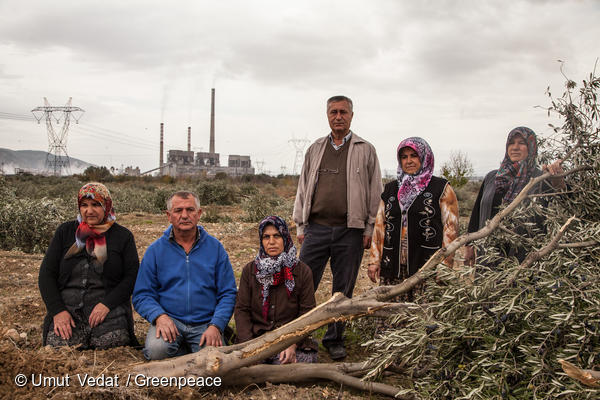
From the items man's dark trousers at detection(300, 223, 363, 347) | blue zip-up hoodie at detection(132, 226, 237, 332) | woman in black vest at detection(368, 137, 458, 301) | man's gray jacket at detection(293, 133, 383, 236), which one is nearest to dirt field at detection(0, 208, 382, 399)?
man's dark trousers at detection(300, 223, 363, 347)

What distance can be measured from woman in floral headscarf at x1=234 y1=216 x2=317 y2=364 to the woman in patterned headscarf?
1260 millimetres

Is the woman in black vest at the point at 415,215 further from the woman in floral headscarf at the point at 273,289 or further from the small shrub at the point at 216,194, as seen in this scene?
the small shrub at the point at 216,194

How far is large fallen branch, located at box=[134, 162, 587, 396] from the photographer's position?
262 cm

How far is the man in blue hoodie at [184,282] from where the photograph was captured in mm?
3246

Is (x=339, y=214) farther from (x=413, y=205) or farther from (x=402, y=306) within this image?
(x=402, y=306)

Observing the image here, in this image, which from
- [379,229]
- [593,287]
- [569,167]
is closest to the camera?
[593,287]

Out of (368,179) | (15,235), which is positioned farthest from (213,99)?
(368,179)

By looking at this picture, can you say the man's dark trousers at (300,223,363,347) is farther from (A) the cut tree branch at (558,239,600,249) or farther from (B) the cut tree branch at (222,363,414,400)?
(A) the cut tree branch at (558,239,600,249)

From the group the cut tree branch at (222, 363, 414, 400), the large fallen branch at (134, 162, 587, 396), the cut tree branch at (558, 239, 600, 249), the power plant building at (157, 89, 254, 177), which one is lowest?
the cut tree branch at (222, 363, 414, 400)

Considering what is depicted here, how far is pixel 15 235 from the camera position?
7.74m

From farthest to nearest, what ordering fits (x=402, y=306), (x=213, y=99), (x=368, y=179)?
1. (x=213, y=99)
2. (x=368, y=179)
3. (x=402, y=306)

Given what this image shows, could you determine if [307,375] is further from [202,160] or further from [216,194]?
[202,160]

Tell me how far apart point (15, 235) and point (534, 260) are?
806cm

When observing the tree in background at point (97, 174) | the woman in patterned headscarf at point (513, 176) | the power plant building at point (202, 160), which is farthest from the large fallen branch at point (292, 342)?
the power plant building at point (202, 160)
